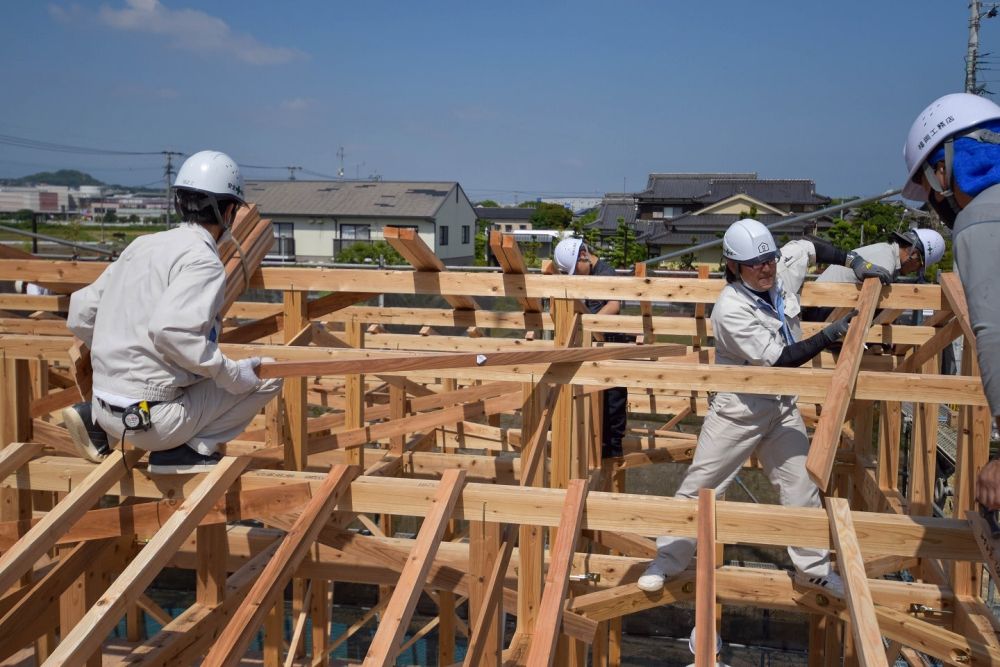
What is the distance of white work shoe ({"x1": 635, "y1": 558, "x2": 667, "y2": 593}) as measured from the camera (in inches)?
193

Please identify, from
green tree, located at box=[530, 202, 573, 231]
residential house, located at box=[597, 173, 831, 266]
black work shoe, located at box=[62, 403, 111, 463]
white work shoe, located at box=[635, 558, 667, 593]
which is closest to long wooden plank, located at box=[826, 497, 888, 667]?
white work shoe, located at box=[635, 558, 667, 593]

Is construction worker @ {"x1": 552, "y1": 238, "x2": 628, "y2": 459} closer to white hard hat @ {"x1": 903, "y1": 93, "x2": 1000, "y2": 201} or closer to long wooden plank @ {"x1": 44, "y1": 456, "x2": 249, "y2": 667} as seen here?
long wooden plank @ {"x1": 44, "y1": 456, "x2": 249, "y2": 667}

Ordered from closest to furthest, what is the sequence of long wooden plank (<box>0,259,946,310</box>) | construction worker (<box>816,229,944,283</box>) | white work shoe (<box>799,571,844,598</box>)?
white work shoe (<box>799,571,844,598</box>) < long wooden plank (<box>0,259,946,310</box>) < construction worker (<box>816,229,944,283</box>)

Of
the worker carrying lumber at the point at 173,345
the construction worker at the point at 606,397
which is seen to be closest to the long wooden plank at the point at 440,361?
the worker carrying lumber at the point at 173,345

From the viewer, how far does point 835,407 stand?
3.92 m

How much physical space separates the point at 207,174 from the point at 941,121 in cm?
304

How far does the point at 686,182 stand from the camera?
48.2m

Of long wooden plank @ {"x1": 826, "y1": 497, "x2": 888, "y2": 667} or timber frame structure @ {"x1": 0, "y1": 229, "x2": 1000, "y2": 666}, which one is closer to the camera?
long wooden plank @ {"x1": 826, "y1": 497, "x2": 888, "y2": 667}

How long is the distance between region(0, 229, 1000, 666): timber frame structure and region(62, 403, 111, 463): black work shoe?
121 millimetres

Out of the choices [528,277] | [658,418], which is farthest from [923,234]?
[658,418]

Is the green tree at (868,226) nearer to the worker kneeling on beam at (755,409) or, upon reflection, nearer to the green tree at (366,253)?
the green tree at (366,253)

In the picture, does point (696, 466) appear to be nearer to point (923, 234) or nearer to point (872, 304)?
point (872, 304)

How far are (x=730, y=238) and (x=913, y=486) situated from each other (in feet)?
9.87

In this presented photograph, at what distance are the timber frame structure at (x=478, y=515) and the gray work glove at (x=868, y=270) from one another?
19cm
